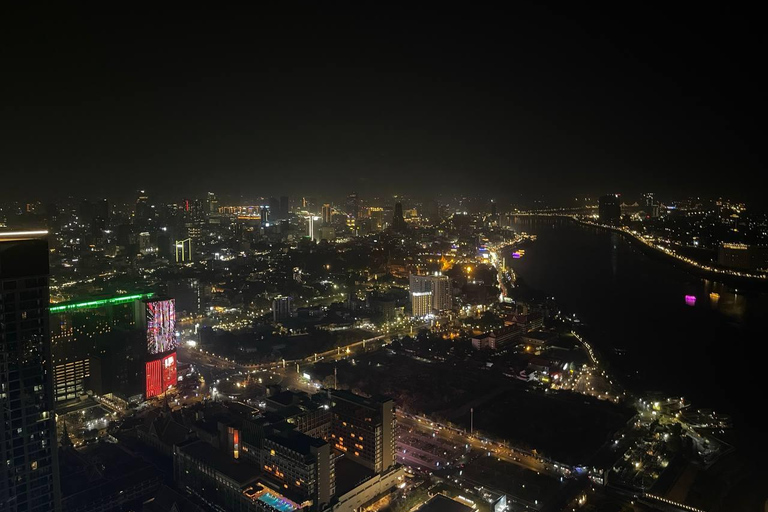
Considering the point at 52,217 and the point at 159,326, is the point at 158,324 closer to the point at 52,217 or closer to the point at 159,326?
the point at 159,326

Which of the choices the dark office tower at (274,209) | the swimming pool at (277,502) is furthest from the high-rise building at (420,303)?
the dark office tower at (274,209)

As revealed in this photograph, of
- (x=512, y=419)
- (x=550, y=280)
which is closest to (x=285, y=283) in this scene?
(x=550, y=280)

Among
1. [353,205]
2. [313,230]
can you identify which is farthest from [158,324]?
[353,205]

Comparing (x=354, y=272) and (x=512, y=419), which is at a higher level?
(x=354, y=272)

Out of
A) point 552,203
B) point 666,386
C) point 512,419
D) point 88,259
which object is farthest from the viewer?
point 552,203

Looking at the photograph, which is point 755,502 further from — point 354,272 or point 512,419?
point 354,272

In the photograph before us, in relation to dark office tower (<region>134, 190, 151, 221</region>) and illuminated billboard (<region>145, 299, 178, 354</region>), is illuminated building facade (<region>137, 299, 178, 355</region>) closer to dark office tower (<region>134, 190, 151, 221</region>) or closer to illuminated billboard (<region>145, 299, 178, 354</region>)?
illuminated billboard (<region>145, 299, 178, 354</region>)

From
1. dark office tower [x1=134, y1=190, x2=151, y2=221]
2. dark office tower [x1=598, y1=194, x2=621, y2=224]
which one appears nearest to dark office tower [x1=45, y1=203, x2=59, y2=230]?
dark office tower [x1=134, y1=190, x2=151, y2=221]
